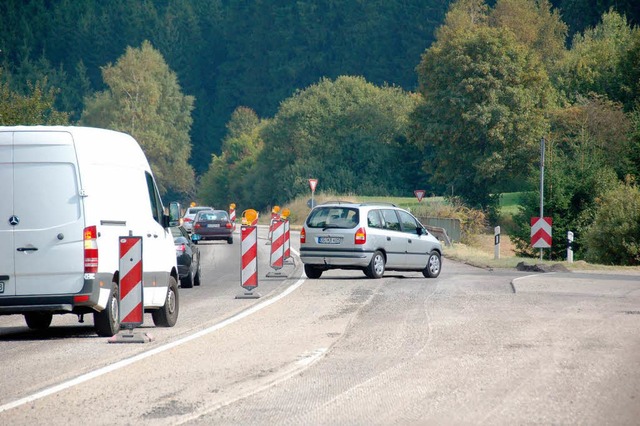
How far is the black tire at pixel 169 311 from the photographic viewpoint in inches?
610

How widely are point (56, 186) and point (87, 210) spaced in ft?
1.56

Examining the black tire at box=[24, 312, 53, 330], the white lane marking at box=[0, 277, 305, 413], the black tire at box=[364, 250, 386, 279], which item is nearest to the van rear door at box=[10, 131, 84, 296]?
the white lane marking at box=[0, 277, 305, 413]

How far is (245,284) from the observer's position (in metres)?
20.6

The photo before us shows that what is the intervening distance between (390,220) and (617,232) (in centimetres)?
1229

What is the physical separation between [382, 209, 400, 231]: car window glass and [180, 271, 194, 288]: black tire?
16.5 ft

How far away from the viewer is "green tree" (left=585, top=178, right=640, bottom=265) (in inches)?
1420

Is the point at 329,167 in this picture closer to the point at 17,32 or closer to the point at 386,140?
the point at 386,140

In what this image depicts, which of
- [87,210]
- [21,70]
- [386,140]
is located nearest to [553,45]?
[386,140]

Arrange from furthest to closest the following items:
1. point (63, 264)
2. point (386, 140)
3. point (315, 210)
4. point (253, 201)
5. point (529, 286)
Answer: point (253, 201)
point (386, 140)
point (315, 210)
point (529, 286)
point (63, 264)

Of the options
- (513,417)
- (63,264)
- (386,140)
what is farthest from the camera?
(386,140)

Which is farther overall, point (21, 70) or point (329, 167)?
point (21, 70)

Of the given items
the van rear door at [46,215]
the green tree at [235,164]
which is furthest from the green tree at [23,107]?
the green tree at [235,164]

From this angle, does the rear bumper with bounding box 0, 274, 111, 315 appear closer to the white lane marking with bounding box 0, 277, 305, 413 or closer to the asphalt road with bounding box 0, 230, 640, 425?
the asphalt road with bounding box 0, 230, 640, 425

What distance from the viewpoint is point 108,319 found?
14.3 m
